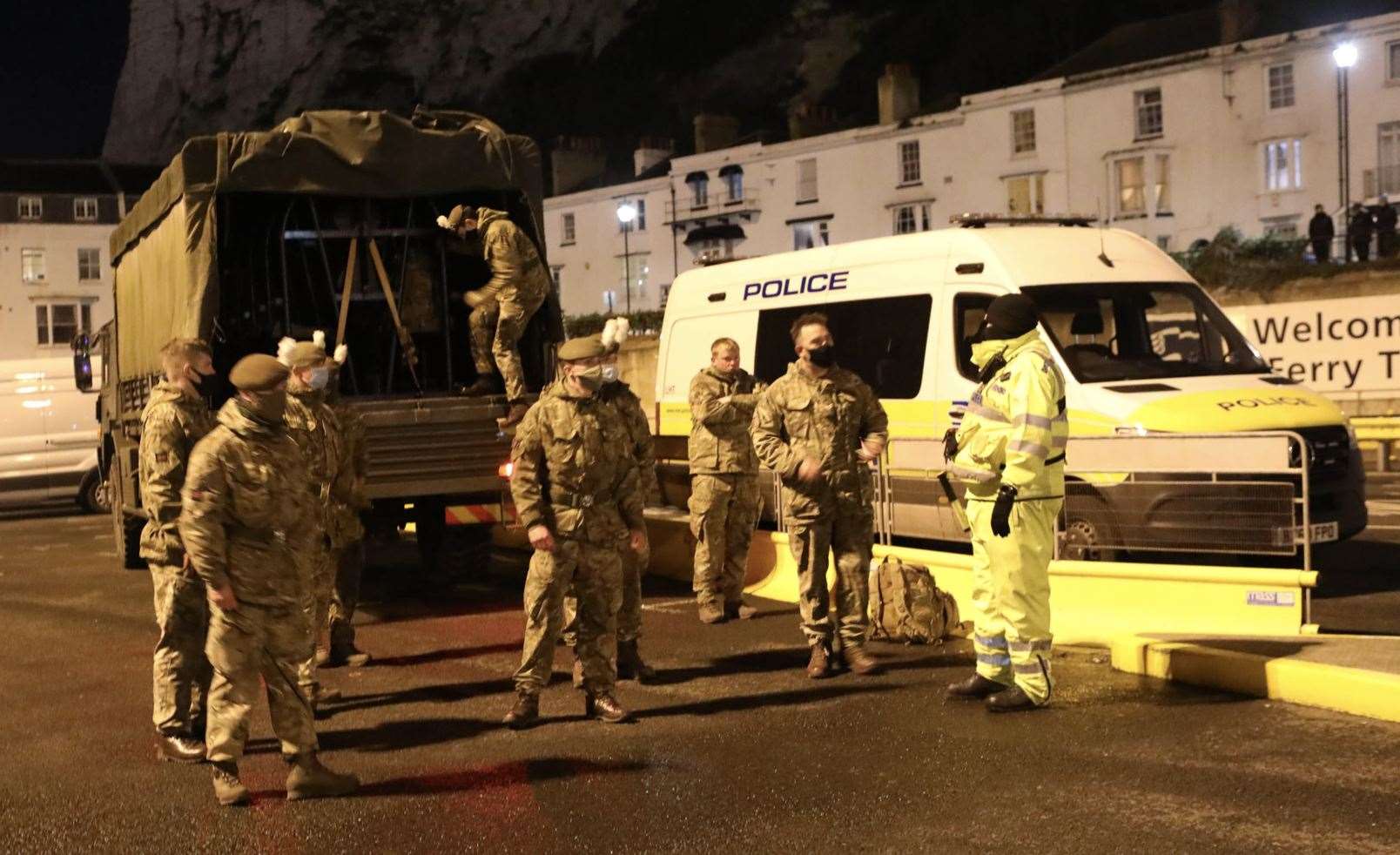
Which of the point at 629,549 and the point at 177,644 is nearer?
the point at 177,644

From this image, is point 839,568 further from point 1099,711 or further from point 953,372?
point 953,372

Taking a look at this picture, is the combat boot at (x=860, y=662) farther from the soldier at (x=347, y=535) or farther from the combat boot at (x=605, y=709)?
the soldier at (x=347, y=535)

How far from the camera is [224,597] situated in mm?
→ 6113

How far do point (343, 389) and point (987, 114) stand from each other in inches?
1767

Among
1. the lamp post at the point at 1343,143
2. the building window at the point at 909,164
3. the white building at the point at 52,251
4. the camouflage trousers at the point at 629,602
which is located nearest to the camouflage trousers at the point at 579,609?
the camouflage trousers at the point at 629,602

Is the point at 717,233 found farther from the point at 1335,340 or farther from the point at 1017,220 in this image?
the point at 1017,220

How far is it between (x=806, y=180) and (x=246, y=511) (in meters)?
56.9

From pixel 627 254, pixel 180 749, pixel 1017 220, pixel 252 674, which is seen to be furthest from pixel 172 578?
pixel 627 254

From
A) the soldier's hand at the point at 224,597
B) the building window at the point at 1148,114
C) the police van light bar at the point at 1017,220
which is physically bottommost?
the soldier's hand at the point at 224,597

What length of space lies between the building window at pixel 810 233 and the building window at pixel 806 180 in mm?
1078

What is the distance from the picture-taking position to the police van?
1047 centimetres

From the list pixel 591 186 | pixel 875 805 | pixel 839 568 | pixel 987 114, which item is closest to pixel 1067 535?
pixel 839 568

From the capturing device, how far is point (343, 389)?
1284 cm

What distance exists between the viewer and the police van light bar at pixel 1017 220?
12.2 meters
